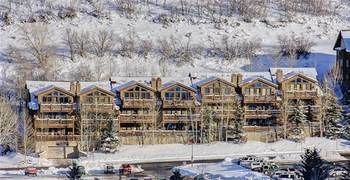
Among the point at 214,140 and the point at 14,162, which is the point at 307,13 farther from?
the point at 14,162

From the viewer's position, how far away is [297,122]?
299ft

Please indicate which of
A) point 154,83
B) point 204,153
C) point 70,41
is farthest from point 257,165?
point 70,41

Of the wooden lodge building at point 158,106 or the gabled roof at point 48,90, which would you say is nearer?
the wooden lodge building at point 158,106

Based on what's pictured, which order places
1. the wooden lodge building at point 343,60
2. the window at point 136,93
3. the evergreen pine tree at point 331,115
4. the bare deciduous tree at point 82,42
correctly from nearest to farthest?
1. the evergreen pine tree at point 331,115
2. the window at point 136,93
3. the wooden lodge building at point 343,60
4. the bare deciduous tree at point 82,42

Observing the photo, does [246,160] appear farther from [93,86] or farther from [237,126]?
[93,86]

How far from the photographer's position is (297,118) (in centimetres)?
9094

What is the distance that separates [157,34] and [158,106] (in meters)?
33.2

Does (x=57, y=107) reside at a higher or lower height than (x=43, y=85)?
lower

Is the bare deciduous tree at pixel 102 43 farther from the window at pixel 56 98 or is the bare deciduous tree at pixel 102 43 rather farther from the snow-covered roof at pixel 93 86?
the window at pixel 56 98

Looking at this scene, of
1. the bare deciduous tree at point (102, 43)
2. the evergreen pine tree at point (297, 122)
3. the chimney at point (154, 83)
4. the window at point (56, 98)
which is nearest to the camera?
the window at point (56, 98)

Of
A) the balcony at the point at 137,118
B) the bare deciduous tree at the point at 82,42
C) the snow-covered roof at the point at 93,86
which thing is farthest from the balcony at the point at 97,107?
the bare deciduous tree at the point at 82,42

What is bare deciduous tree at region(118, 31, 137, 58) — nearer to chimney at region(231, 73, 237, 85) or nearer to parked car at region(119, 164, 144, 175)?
chimney at region(231, 73, 237, 85)

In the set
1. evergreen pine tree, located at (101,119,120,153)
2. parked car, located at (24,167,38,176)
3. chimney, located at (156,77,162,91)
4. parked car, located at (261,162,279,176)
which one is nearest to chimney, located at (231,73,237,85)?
chimney, located at (156,77,162,91)

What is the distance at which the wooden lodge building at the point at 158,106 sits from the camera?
88.6m
